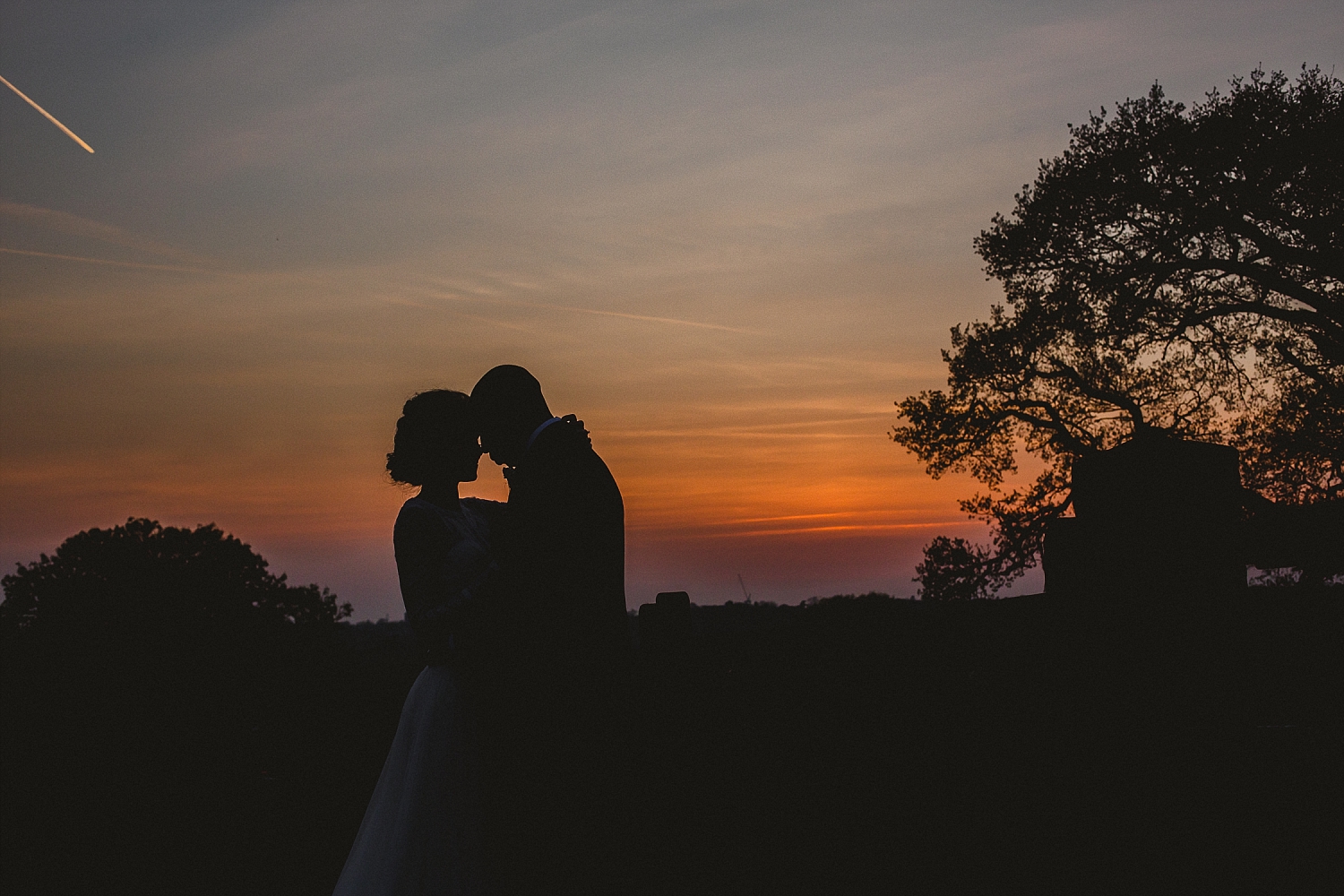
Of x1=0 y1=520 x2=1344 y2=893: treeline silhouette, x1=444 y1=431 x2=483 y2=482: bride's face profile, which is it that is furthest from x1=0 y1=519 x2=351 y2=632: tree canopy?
x1=444 y1=431 x2=483 y2=482: bride's face profile

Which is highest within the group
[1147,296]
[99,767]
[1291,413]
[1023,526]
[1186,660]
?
[1147,296]

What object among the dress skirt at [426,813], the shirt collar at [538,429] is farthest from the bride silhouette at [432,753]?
the shirt collar at [538,429]

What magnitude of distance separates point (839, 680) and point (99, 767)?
8.94 metres

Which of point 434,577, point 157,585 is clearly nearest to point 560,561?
point 434,577

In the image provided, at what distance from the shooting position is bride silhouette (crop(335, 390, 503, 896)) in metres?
5.11

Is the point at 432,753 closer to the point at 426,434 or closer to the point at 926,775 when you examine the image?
the point at 426,434

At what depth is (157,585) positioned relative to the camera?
32969 millimetres

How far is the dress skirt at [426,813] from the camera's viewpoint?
5094mm

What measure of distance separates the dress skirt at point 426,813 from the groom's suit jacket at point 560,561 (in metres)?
0.85

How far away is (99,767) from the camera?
1188cm

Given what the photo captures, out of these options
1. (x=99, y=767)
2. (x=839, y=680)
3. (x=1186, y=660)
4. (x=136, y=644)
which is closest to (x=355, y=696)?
(x=99, y=767)

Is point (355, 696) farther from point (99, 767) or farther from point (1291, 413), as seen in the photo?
point (1291, 413)

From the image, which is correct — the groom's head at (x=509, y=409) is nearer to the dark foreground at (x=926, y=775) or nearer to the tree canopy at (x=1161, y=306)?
the dark foreground at (x=926, y=775)

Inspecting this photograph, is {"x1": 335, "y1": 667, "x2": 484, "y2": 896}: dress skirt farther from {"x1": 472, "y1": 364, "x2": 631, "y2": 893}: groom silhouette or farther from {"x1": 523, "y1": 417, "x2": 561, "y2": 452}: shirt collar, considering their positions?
{"x1": 523, "y1": 417, "x2": 561, "y2": 452}: shirt collar
